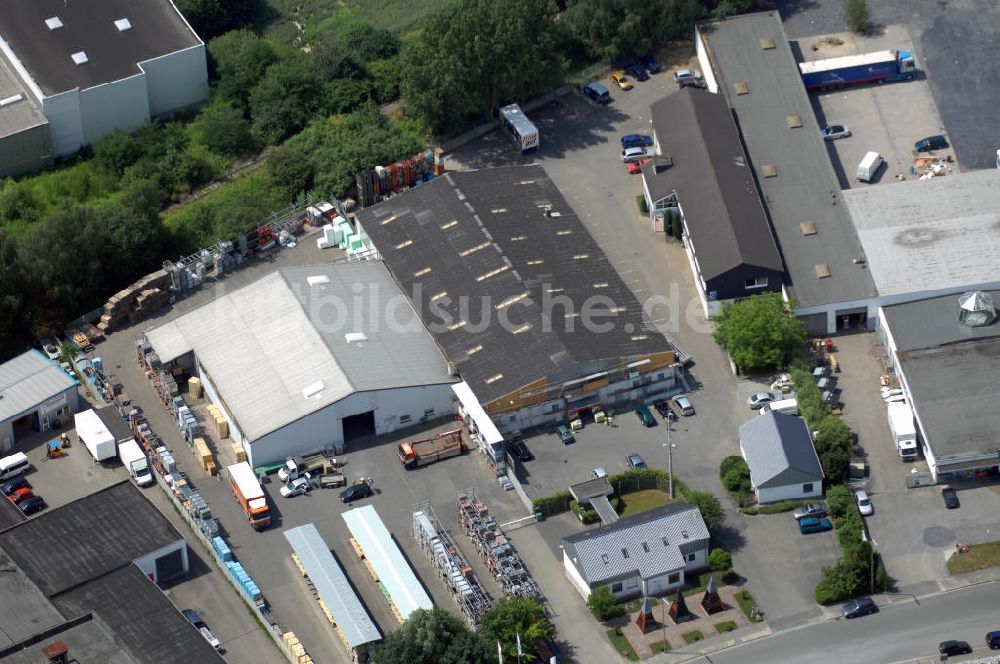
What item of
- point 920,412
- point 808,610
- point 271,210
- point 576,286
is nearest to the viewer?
point 808,610

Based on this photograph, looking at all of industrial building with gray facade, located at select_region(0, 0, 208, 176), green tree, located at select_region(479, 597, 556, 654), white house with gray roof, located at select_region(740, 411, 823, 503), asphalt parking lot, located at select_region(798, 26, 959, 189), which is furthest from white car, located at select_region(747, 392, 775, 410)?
industrial building with gray facade, located at select_region(0, 0, 208, 176)

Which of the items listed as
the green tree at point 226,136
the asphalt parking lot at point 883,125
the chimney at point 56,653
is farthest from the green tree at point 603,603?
the green tree at point 226,136

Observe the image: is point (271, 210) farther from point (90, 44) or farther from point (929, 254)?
point (929, 254)

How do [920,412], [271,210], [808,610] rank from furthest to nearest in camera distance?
[271,210] → [920,412] → [808,610]

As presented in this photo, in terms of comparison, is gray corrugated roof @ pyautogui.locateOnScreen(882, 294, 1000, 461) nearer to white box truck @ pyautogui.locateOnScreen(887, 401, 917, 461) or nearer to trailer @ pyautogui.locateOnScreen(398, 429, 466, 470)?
white box truck @ pyautogui.locateOnScreen(887, 401, 917, 461)

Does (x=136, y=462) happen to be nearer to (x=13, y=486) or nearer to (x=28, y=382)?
(x=13, y=486)

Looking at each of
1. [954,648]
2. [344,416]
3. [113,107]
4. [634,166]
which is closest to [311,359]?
[344,416]

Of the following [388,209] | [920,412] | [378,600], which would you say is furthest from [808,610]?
[388,209]
